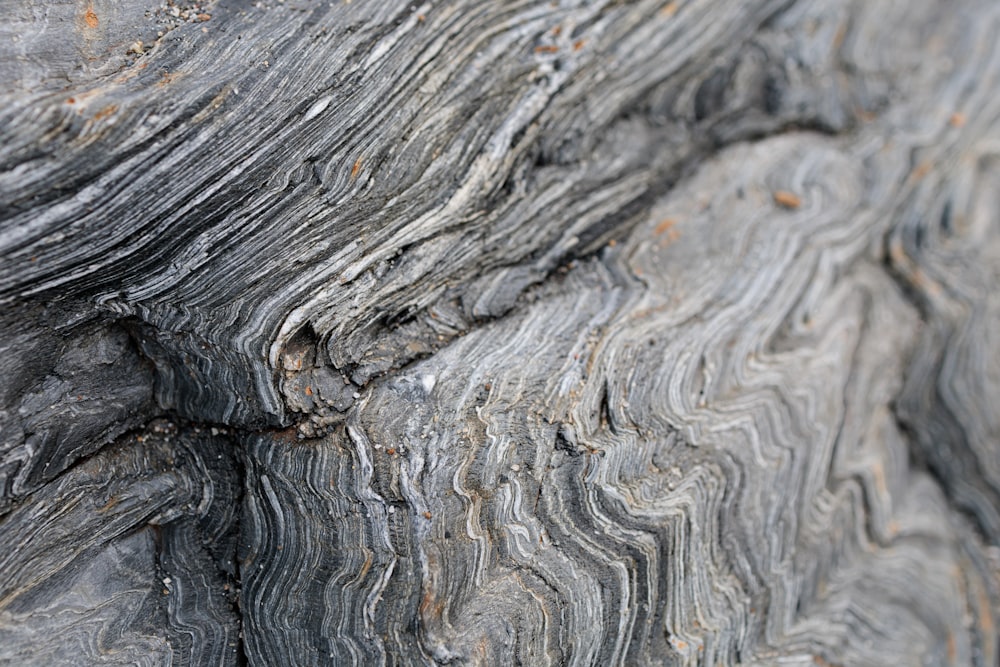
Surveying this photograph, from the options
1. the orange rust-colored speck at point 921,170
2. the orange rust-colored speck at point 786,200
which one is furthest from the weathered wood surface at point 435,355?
the orange rust-colored speck at point 921,170

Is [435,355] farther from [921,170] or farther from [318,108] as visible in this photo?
[921,170]

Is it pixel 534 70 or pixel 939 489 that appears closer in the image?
pixel 534 70

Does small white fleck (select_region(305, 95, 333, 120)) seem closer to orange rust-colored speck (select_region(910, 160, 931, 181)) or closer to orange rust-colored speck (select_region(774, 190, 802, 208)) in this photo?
orange rust-colored speck (select_region(774, 190, 802, 208))

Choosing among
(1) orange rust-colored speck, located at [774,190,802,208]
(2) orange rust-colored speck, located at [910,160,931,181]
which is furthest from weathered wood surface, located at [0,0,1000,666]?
(2) orange rust-colored speck, located at [910,160,931,181]

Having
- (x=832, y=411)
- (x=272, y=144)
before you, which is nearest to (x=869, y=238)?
(x=832, y=411)

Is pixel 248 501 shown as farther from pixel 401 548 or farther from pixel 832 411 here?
pixel 832 411

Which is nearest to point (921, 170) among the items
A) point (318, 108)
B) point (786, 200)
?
point (786, 200)
